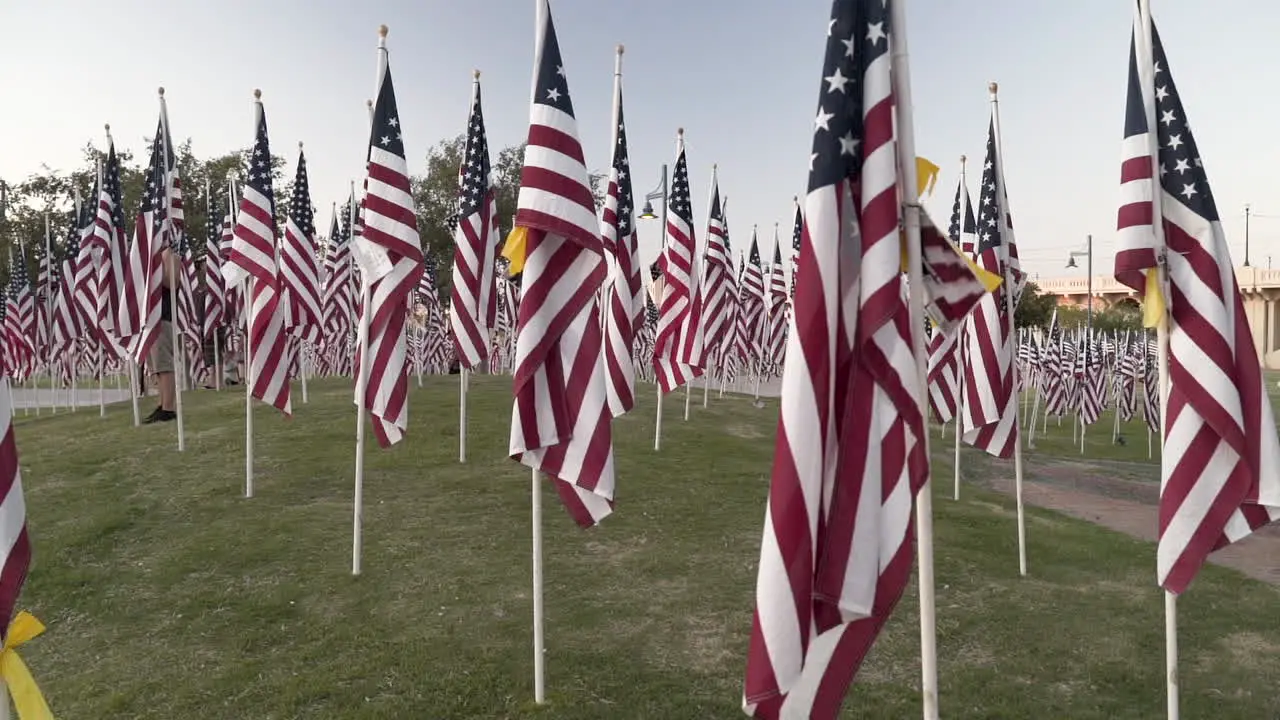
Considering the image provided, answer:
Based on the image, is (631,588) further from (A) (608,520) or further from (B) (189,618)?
(B) (189,618)

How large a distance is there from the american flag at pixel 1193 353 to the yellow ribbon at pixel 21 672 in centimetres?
598

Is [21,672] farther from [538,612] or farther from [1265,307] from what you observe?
[1265,307]

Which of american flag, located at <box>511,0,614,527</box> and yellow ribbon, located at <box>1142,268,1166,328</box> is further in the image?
american flag, located at <box>511,0,614,527</box>

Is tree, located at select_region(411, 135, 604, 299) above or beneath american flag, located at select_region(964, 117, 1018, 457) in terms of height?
above

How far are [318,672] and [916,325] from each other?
17.4 feet

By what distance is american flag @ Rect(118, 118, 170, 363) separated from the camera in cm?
1286

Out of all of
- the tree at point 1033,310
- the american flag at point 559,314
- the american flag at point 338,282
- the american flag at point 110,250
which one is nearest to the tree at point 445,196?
the american flag at point 338,282

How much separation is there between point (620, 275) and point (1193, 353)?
25.8ft

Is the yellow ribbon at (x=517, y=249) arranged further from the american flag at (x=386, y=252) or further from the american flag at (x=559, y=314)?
the american flag at (x=386, y=252)

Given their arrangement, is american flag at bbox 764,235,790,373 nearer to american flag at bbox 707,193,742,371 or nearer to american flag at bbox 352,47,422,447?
american flag at bbox 707,193,742,371

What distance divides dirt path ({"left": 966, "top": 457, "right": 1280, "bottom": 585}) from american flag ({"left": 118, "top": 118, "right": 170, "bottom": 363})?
1472 cm

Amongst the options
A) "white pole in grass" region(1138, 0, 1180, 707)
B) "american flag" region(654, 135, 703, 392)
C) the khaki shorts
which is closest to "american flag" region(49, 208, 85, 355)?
the khaki shorts

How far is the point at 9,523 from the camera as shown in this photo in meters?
3.87

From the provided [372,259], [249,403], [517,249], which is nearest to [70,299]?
[249,403]
